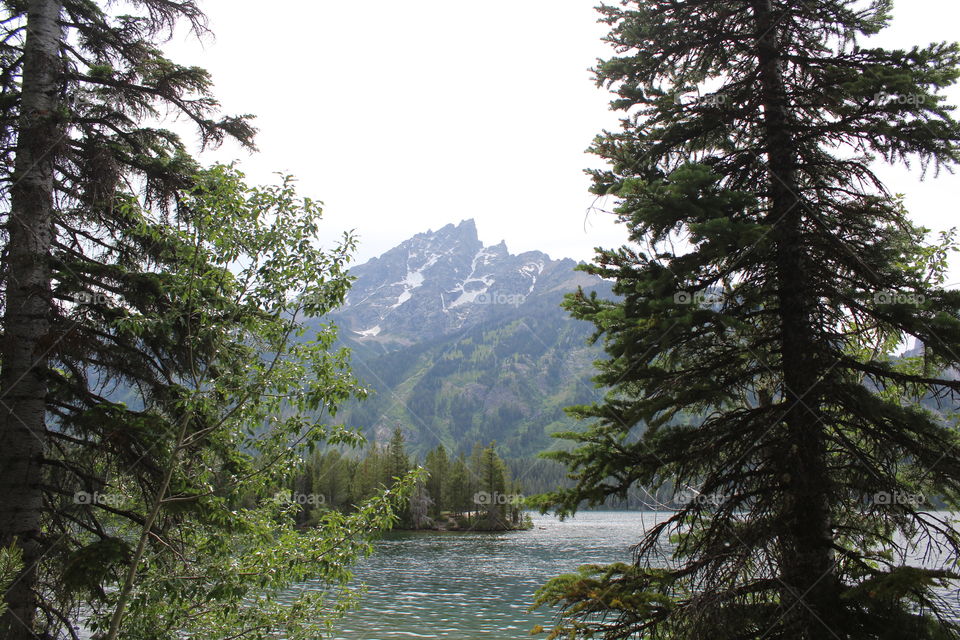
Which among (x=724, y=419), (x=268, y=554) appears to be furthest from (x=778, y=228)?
(x=268, y=554)

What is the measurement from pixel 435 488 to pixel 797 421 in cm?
9687

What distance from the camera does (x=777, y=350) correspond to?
26.7ft

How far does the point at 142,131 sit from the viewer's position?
32.2 feet

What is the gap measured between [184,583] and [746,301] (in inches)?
332

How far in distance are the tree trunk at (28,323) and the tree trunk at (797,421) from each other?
10.2m

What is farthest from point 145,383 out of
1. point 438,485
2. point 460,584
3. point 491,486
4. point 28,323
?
point 438,485

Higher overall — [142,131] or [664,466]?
[142,131]

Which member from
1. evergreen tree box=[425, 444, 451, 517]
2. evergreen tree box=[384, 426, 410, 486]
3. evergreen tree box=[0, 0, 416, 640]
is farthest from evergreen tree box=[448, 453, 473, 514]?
evergreen tree box=[0, 0, 416, 640]

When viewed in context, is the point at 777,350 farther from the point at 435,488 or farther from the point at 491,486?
the point at 435,488

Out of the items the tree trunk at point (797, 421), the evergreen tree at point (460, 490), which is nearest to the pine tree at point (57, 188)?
the tree trunk at point (797, 421)

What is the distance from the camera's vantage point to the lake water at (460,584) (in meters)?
26.9

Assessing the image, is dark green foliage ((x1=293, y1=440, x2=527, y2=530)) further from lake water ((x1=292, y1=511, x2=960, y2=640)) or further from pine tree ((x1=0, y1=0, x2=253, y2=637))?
pine tree ((x1=0, y1=0, x2=253, y2=637))

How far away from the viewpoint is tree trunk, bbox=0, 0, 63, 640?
7715mm

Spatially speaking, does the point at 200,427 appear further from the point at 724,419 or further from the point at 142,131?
the point at 724,419
